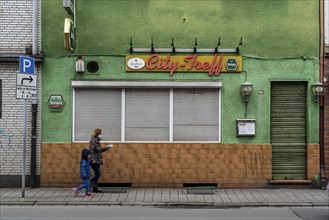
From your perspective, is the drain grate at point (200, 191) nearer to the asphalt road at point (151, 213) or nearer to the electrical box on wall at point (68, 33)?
the asphalt road at point (151, 213)

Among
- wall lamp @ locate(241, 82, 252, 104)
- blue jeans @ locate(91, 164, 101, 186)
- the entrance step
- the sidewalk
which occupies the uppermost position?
wall lamp @ locate(241, 82, 252, 104)

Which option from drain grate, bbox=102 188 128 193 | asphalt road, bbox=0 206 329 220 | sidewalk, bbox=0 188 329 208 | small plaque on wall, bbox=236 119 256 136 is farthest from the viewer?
small plaque on wall, bbox=236 119 256 136

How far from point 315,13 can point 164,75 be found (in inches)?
189

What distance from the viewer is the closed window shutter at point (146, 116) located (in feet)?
42.9

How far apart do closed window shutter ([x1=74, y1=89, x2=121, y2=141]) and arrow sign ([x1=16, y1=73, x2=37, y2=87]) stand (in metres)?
1.77

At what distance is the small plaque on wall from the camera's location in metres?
12.9

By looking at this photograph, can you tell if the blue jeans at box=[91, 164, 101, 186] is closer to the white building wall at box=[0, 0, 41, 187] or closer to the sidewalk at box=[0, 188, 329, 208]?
the sidewalk at box=[0, 188, 329, 208]

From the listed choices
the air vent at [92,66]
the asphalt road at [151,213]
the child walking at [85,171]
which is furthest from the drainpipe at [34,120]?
the asphalt road at [151,213]

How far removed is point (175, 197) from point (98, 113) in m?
3.46

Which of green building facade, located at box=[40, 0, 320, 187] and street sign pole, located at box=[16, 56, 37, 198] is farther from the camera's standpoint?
green building facade, located at box=[40, 0, 320, 187]

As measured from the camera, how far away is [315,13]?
42.9 ft

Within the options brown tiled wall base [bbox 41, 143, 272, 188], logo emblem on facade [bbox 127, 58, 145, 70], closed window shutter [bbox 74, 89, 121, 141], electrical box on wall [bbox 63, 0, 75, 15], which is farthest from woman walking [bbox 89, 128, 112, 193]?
electrical box on wall [bbox 63, 0, 75, 15]

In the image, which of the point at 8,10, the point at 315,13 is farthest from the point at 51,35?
the point at 315,13

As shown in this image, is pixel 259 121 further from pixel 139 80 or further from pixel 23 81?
pixel 23 81
